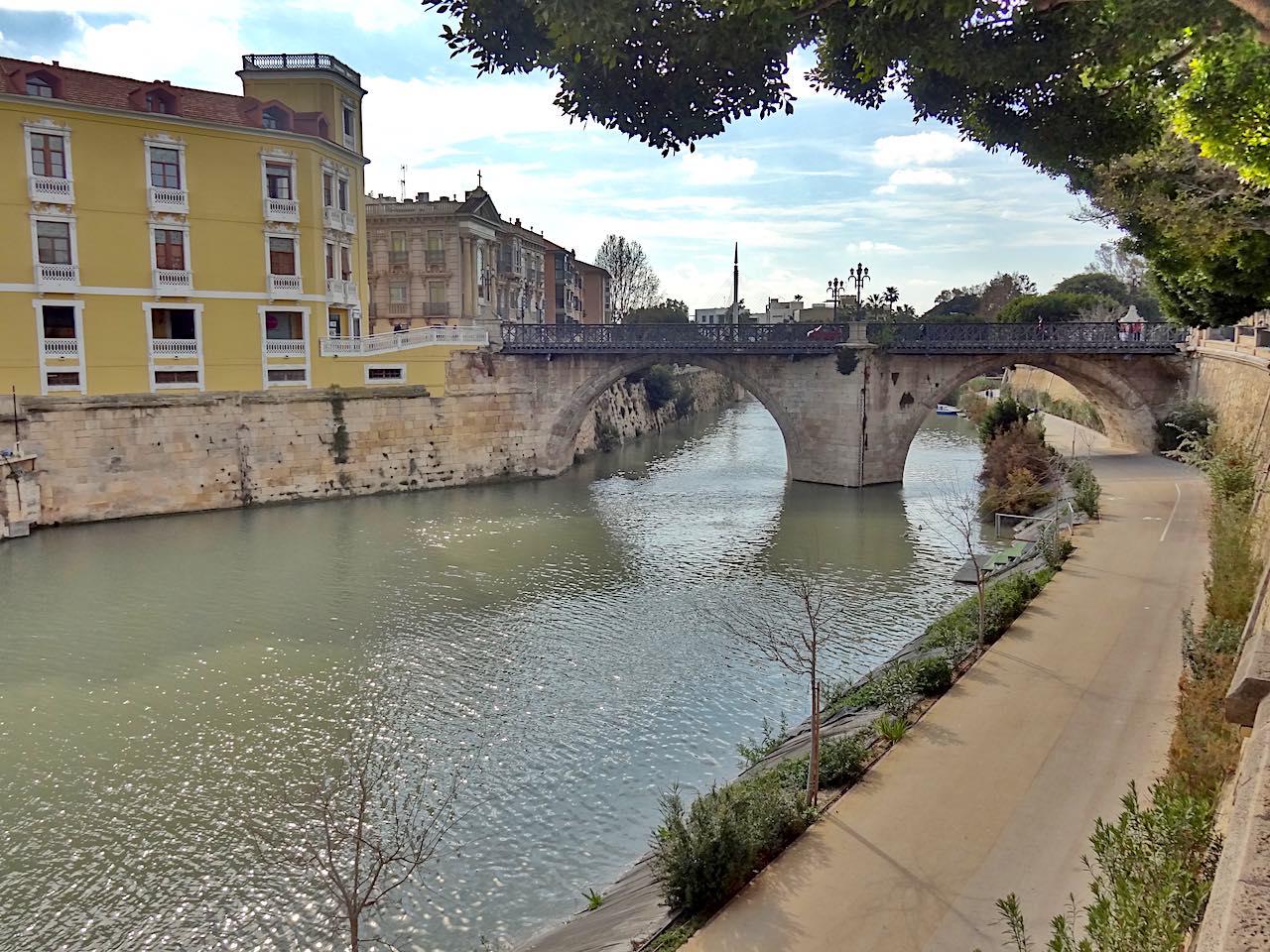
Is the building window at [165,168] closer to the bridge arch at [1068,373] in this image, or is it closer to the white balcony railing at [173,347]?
the white balcony railing at [173,347]

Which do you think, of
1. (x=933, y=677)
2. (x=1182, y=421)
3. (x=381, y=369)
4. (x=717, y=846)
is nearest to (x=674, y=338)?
(x=381, y=369)

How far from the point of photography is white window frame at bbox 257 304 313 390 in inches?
1210

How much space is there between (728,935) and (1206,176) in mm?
13357

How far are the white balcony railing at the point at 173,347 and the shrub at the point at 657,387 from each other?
30.6 metres

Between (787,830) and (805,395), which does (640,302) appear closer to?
(805,395)

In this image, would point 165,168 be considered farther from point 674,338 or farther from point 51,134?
point 674,338

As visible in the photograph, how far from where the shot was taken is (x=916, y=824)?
834 centimetres

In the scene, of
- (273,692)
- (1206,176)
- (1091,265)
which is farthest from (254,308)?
(1091,265)

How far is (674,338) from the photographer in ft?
115

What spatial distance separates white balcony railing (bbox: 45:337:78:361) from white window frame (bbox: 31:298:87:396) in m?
0.09

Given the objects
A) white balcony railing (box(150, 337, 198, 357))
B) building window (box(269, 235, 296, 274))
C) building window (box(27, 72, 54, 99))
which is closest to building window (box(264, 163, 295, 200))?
building window (box(269, 235, 296, 274))

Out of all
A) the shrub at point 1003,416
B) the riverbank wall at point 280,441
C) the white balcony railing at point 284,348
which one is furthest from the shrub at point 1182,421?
the white balcony railing at point 284,348

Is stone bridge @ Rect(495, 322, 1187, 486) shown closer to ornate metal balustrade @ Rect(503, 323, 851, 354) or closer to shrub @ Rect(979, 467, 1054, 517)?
ornate metal balustrade @ Rect(503, 323, 851, 354)

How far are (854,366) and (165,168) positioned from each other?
79.4 ft
